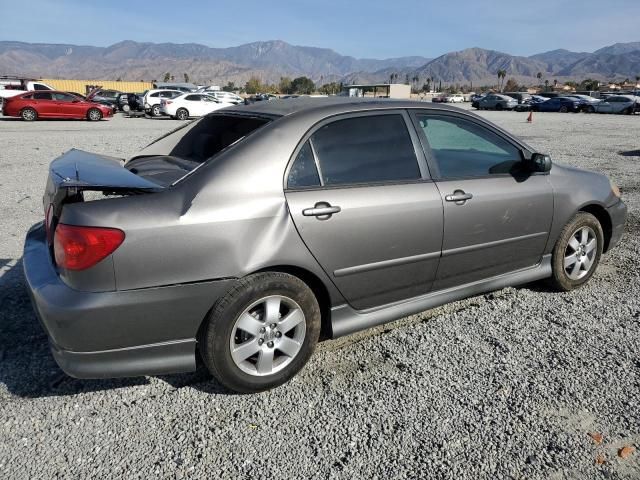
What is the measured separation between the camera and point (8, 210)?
22.6ft

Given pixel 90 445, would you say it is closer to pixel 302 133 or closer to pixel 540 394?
pixel 302 133

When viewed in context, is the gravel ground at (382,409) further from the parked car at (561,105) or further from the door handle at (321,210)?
the parked car at (561,105)

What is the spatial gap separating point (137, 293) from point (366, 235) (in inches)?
53.2

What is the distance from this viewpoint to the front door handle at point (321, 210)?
9.60 feet

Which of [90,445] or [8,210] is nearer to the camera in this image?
[90,445]

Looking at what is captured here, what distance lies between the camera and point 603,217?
4586 millimetres

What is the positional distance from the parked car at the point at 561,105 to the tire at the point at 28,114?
38546 mm

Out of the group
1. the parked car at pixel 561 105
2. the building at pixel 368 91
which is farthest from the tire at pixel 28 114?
the parked car at pixel 561 105

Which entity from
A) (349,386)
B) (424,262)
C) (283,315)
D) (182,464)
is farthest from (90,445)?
(424,262)

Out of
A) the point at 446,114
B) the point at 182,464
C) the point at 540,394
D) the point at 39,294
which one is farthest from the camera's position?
the point at 446,114

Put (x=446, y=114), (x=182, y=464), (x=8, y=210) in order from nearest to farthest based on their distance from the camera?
(x=182, y=464) < (x=446, y=114) < (x=8, y=210)

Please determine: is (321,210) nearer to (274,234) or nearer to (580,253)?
(274,234)

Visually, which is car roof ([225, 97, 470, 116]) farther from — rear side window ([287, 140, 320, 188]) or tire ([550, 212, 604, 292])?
tire ([550, 212, 604, 292])

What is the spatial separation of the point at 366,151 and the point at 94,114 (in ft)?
81.0
